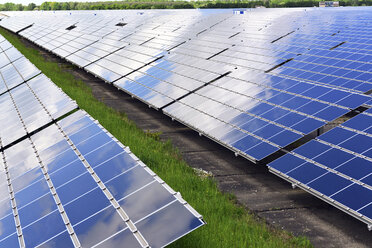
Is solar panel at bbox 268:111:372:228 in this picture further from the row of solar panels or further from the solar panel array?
the row of solar panels

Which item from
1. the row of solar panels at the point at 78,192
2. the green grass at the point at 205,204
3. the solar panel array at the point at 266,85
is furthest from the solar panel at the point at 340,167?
the row of solar panels at the point at 78,192

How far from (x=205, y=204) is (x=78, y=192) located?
4673 mm

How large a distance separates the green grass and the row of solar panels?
81.3 inches

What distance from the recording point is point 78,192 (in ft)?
33.6

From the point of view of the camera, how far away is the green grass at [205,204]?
11.2 m

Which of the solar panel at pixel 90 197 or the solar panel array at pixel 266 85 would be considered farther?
the solar panel array at pixel 266 85

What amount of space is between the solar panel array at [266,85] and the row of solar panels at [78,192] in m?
6.79

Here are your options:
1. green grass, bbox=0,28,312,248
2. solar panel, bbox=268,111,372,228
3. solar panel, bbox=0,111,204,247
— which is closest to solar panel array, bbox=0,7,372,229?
solar panel, bbox=268,111,372,228

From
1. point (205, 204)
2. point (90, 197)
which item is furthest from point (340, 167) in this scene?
point (90, 197)

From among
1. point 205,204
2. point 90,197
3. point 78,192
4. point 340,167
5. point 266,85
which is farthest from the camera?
point 266,85

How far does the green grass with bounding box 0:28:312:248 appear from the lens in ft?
36.8

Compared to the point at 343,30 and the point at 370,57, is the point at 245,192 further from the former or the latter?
the point at 343,30

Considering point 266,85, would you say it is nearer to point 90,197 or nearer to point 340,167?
point 340,167

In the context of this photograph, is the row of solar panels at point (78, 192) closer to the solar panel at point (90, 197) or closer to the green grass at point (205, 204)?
the solar panel at point (90, 197)
